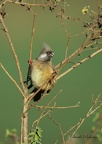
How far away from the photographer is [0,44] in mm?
19562

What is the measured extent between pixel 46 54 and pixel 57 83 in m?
8.03

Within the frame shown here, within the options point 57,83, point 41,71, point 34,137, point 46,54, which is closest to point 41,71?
point 41,71

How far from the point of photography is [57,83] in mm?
14781

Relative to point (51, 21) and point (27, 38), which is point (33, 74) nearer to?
point (27, 38)

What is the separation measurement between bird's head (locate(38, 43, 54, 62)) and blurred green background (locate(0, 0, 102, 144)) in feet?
1.33

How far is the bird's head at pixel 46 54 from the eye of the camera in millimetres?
6500

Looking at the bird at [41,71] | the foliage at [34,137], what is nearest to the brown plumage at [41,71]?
the bird at [41,71]

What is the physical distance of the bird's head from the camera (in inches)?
256

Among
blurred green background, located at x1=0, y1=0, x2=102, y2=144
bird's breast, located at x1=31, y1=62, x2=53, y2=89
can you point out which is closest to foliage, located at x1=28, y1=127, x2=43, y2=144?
blurred green background, located at x1=0, y1=0, x2=102, y2=144

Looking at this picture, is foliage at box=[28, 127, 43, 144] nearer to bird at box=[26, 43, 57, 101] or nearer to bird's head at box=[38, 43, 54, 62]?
bird's head at box=[38, 43, 54, 62]

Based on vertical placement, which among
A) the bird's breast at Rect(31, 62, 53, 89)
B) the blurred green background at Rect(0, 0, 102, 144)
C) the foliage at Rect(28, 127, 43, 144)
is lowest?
the foliage at Rect(28, 127, 43, 144)

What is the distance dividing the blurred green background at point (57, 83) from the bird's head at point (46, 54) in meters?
0.40

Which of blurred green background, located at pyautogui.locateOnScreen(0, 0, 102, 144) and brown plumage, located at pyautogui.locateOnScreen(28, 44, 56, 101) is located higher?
blurred green background, located at pyautogui.locateOnScreen(0, 0, 102, 144)

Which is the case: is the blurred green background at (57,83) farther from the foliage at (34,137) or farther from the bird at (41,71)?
the foliage at (34,137)
